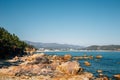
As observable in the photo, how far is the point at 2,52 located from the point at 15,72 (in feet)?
197

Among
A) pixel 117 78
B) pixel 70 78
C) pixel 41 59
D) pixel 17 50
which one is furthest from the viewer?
pixel 17 50

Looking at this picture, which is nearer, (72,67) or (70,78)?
(70,78)

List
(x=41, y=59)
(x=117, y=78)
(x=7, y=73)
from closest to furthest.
Result: (x=7, y=73) < (x=117, y=78) < (x=41, y=59)

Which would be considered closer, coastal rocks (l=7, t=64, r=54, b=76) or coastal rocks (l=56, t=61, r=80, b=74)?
coastal rocks (l=7, t=64, r=54, b=76)

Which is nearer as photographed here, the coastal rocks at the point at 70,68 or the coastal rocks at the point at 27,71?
the coastal rocks at the point at 27,71

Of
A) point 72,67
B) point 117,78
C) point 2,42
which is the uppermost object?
point 2,42

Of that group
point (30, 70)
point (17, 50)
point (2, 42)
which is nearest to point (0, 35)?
point (2, 42)

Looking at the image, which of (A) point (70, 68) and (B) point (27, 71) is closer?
(B) point (27, 71)

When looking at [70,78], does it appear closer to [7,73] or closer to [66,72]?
[66,72]

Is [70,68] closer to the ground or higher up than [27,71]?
higher up

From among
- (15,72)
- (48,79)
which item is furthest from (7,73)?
(48,79)

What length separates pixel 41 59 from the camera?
219 ft

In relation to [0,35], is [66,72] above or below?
below

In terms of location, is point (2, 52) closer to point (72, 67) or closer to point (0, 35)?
point (0, 35)
